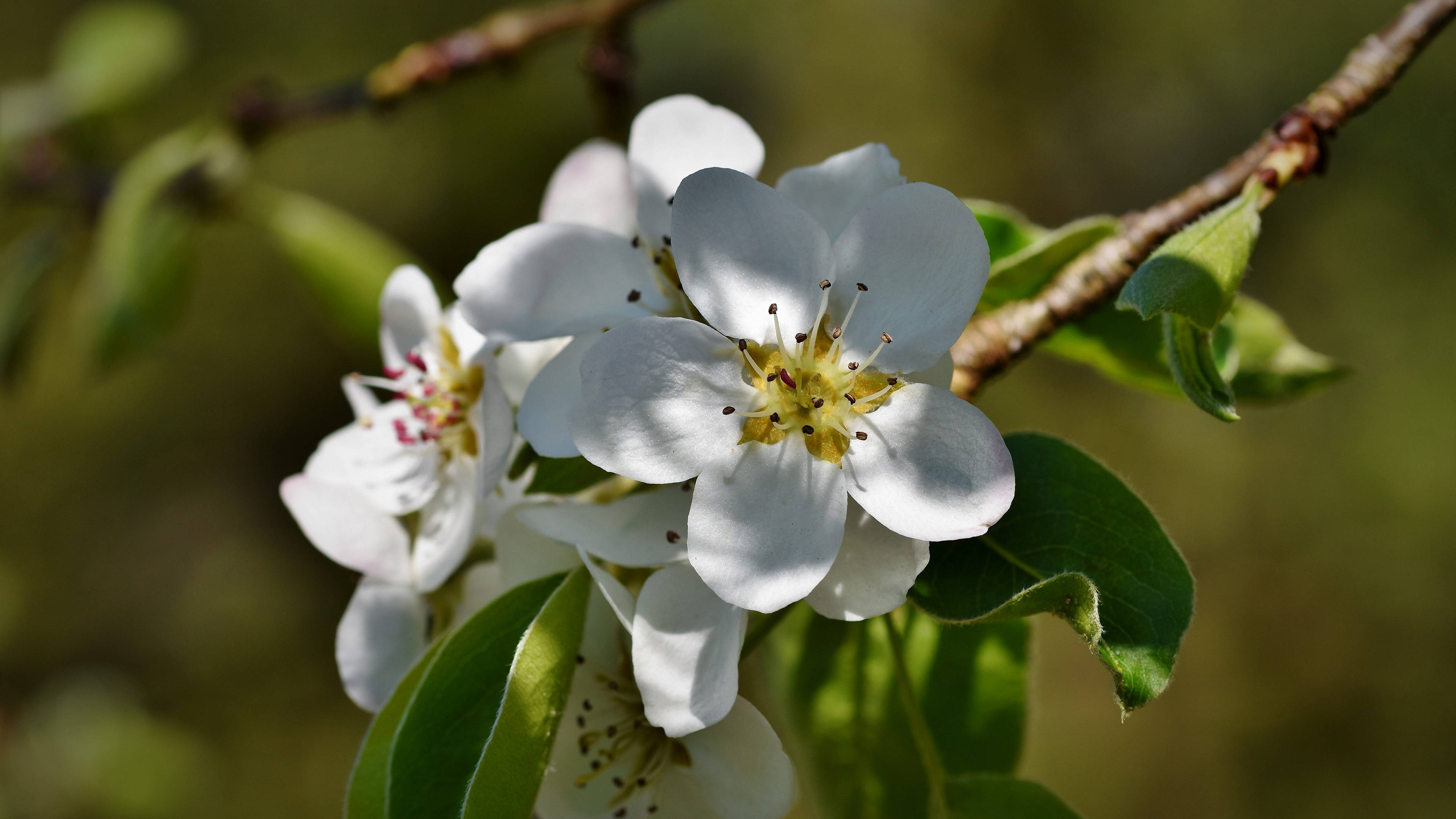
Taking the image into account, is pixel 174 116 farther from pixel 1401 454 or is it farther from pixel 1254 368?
pixel 1401 454

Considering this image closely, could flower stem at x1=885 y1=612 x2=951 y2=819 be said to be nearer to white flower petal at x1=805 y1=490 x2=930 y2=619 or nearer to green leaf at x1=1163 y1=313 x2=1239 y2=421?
white flower petal at x1=805 y1=490 x2=930 y2=619

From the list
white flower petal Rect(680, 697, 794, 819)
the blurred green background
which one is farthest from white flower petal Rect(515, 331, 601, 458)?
the blurred green background

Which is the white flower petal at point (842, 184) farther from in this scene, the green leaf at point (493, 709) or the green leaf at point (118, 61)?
the green leaf at point (118, 61)

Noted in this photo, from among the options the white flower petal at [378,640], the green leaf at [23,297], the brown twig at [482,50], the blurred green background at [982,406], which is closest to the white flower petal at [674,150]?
the white flower petal at [378,640]

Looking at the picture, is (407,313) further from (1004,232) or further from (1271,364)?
(1271,364)

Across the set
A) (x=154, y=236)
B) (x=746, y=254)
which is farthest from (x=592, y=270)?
(x=154, y=236)
